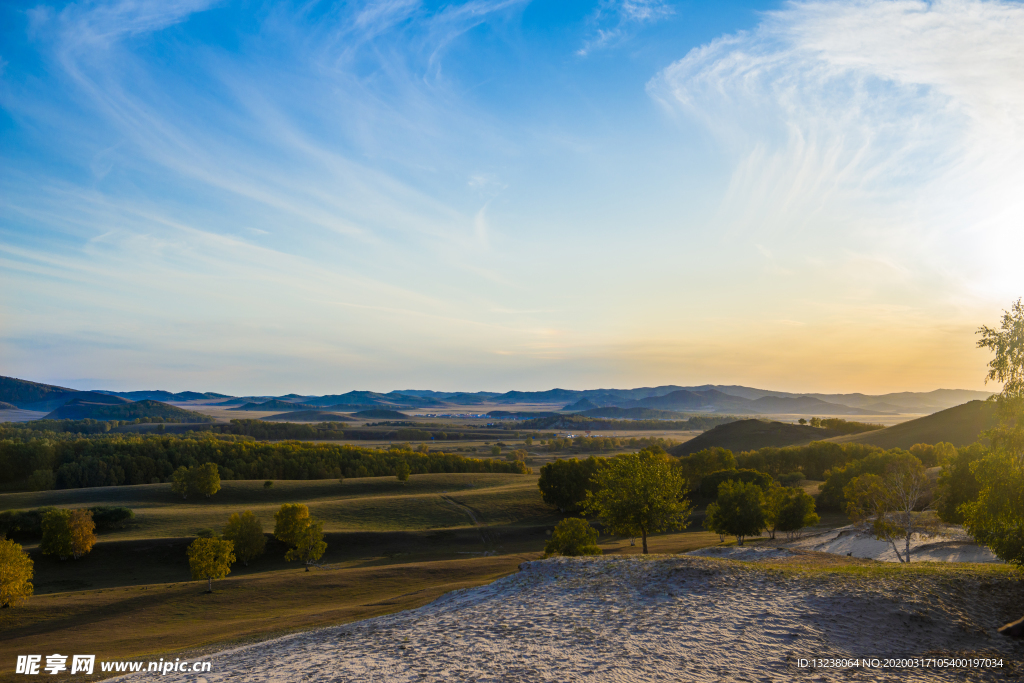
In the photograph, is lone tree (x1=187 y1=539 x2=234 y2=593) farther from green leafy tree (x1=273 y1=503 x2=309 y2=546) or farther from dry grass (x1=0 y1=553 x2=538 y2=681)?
green leafy tree (x1=273 y1=503 x2=309 y2=546)

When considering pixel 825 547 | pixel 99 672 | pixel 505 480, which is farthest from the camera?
pixel 505 480

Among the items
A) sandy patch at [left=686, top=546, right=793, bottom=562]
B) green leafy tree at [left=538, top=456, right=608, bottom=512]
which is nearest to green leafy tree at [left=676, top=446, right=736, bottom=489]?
green leafy tree at [left=538, top=456, right=608, bottom=512]

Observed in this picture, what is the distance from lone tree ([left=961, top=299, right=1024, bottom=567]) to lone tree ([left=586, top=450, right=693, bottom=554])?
25245mm

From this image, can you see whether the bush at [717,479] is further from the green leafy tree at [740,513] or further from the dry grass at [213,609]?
the dry grass at [213,609]

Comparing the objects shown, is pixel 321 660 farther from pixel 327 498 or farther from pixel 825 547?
pixel 327 498

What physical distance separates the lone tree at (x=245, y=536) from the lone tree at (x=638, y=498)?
44102 millimetres

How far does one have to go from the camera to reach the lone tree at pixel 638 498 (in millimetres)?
44656

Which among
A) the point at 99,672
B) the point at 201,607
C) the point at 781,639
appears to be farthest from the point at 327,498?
the point at 781,639

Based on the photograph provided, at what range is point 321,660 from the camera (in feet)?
57.6

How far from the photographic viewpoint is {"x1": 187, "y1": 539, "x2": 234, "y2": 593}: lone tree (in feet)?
A: 157

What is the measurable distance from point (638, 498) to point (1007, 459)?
27419 mm

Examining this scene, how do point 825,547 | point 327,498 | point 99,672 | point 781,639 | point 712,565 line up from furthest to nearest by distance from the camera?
1. point 327,498
2. point 825,547
3. point 712,565
4. point 99,672
5. point 781,639

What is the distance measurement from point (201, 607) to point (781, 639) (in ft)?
143

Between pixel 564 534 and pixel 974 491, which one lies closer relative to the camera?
pixel 974 491
